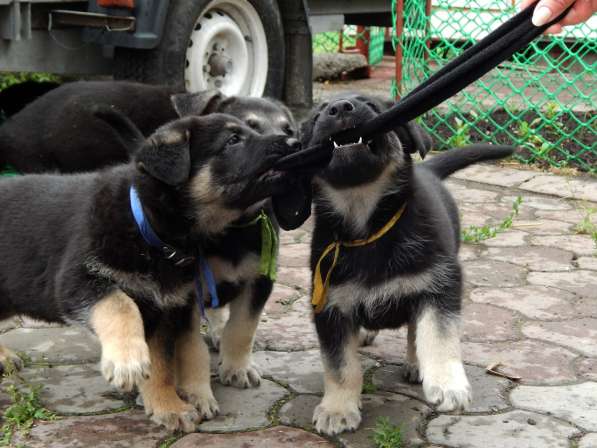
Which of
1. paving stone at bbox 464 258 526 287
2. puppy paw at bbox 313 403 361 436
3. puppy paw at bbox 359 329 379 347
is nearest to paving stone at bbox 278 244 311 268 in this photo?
paving stone at bbox 464 258 526 287

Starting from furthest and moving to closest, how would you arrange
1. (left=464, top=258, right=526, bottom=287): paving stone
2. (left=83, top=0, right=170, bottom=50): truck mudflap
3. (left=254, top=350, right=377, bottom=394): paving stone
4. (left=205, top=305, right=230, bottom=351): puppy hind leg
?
(left=83, top=0, right=170, bottom=50): truck mudflap → (left=464, top=258, right=526, bottom=287): paving stone → (left=205, top=305, right=230, bottom=351): puppy hind leg → (left=254, top=350, right=377, bottom=394): paving stone

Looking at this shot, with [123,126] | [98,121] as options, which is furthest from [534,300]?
[98,121]

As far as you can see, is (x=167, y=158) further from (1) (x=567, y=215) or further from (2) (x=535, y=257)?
(1) (x=567, y=215)

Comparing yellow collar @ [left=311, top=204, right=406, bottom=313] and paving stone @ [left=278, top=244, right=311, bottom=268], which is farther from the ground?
yellow collar @ [left=311, top=204, right=406, bottom=313]

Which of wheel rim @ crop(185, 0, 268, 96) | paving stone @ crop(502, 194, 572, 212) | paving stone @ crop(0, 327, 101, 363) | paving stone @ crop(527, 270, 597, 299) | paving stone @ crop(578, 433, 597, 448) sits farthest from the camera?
wheel rim @ crop(185, 0, 268, 96)

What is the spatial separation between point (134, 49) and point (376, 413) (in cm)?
371

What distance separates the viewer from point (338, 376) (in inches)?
123

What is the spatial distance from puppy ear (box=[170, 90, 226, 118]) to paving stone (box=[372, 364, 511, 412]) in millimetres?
1463

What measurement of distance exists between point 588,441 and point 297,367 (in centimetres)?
115

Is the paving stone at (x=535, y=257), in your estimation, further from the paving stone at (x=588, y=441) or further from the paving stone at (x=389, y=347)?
the paving stone at (x=588, y=441)

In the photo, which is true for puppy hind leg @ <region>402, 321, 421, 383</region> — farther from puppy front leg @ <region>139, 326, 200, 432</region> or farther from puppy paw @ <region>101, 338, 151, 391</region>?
puppy paw @ <region>101, 338, 151, 391</region>

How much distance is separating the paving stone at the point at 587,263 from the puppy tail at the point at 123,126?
2307mm

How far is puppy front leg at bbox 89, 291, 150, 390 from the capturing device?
281 centimetres

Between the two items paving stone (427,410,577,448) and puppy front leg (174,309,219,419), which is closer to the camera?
paving stone (427,410,577,448)
